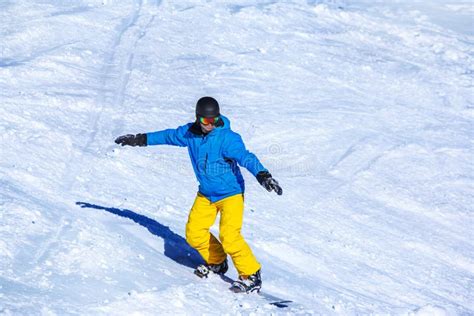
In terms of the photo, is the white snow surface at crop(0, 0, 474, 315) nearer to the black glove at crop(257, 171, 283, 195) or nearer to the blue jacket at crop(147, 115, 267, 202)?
the blue jacket at crop(147, 115, 267, 202)

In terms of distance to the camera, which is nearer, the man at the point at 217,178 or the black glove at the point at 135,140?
the man at the point at 217,178

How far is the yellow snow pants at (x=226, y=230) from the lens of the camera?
225 inches

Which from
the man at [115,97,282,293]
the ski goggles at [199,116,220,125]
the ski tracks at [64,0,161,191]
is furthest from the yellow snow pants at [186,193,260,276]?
the ski tracks at [64,0,161,191]

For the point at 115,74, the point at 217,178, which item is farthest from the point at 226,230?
the point at 115,74

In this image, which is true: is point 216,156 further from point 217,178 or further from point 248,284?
point 248,284

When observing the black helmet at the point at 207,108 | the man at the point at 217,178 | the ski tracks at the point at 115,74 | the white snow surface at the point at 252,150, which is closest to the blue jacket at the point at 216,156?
the man at the point at 217,178

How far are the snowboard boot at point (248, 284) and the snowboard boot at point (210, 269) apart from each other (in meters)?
0.24

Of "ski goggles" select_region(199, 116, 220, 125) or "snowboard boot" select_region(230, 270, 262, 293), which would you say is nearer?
"ski goggles" select_region(199, 116, 220, 125)

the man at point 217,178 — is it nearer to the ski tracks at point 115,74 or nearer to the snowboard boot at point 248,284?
the snowboard boot at point 248,284

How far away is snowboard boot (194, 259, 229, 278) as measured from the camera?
590cm

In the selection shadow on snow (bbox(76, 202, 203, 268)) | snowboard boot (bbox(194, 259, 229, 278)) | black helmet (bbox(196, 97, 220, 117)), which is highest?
Result: black helmet (bbox(196, 97, 220, 117))

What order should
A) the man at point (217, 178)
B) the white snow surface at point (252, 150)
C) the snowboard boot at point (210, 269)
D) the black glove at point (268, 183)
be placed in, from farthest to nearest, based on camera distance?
the snowboard boot at point (210, 269)
the white snow surface at point (252, 150)
the man at point (217, 178)
the black glove at point (268, 183)

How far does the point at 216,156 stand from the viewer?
5.63m

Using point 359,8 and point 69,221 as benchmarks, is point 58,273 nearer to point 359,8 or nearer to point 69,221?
point 69,221
